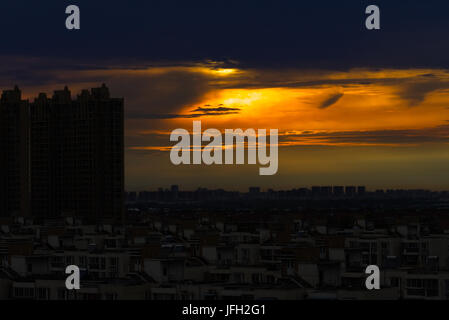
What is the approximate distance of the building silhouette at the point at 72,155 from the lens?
155 m

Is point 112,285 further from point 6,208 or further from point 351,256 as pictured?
point 6,208

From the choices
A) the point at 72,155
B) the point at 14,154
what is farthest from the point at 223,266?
the point at 14,154

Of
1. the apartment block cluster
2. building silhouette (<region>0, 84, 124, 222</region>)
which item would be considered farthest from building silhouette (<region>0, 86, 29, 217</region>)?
the apartment block cluster

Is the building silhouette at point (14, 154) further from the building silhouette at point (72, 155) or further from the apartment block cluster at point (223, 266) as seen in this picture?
the apartment block cluster at point (223, 266)

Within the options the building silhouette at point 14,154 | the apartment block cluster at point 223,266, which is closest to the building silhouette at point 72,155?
the building silhouette at point 14,154

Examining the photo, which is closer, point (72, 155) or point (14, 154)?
point (72, 155)

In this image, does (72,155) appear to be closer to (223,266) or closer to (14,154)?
(14,154)

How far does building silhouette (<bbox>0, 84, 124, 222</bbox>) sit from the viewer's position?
15488 cm

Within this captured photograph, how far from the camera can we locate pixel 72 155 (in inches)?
6481

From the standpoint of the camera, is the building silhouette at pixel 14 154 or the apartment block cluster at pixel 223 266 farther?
the building silhouette at pixel 14 154

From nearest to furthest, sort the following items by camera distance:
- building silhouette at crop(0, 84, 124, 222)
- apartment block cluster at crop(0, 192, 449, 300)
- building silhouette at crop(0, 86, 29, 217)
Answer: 1. apartment block cluster at crop(0, 192, 449, 300)
2. building silhouette at crop(0, 84, 124, 222)
3. building silhouette at crop(0, 86, 29, 217)

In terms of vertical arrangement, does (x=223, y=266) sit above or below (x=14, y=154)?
below

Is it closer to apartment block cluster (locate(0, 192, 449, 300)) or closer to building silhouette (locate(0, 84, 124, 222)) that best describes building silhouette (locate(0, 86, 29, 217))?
building silhouette (locate(0, 84, 124, 222))

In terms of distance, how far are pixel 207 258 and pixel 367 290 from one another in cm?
2756
